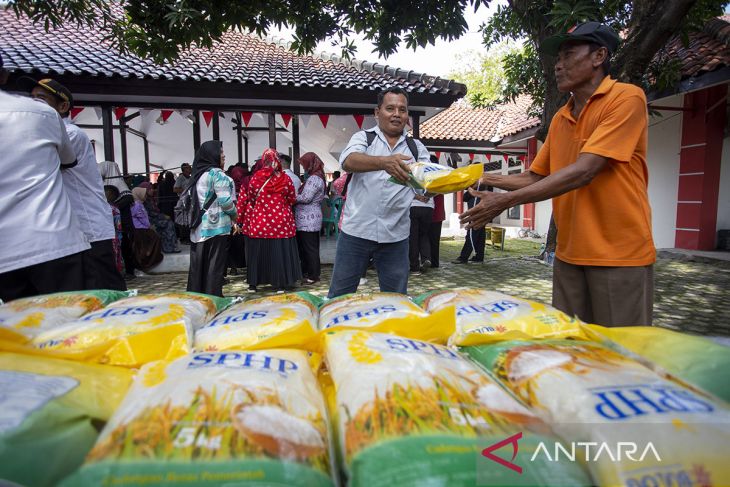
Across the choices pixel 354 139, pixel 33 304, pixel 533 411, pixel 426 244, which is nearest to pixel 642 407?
pixel 533 411

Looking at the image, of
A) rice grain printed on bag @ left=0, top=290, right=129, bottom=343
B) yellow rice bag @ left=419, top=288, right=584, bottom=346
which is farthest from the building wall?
rice grain printed on bag @ left=0, top=290, right=129, bottom=343

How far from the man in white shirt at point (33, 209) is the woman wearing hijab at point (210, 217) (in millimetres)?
2377

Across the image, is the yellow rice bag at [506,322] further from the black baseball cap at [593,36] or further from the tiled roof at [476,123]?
the tiled roof at [476,123]

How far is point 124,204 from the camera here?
6.05m

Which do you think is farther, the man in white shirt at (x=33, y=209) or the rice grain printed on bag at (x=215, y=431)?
the man in white shirt at (x=33, y=209)

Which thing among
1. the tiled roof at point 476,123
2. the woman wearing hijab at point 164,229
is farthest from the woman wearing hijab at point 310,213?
the tiled roof at point 476,123

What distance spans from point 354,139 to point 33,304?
193cm

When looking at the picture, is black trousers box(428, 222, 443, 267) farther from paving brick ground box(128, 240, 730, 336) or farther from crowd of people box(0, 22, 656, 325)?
crowd of people box(0, 22, 656, 325)

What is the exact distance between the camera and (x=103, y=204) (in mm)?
2619

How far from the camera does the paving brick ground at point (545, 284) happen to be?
4359mm

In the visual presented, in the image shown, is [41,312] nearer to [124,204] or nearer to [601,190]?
[601,190]

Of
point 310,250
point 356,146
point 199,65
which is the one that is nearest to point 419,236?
point 310,250

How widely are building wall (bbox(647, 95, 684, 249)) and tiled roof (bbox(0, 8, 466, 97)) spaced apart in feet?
16.8

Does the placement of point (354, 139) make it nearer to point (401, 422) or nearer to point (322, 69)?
point (401, 422)
